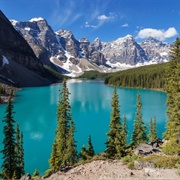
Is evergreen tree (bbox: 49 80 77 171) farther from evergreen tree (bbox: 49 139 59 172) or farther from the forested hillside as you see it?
the forested hillside

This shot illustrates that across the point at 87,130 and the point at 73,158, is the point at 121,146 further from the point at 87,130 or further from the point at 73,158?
the point at 87,130

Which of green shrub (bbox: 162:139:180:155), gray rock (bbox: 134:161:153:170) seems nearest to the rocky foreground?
gray rock (bbox: 134:161:153:170)

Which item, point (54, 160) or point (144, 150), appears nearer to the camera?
point (144, 150)

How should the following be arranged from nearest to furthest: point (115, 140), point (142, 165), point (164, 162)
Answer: point (164, 162), point (142, 165), point (115, 140)

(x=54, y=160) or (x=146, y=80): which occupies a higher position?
(x=146, y=80)

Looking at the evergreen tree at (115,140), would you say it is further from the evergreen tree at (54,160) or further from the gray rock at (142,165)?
the gray rock at (142,165)

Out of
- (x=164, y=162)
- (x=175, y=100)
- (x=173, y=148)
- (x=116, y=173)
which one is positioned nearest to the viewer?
(x=116, y=173)

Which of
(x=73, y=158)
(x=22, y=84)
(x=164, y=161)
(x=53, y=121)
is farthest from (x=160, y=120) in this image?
(x=22, y=84)

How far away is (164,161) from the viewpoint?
17.1 meters

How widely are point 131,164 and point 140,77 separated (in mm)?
170581

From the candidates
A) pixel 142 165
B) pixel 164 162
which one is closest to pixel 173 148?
pixel 164 162

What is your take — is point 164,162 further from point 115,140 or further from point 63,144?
point 63,144

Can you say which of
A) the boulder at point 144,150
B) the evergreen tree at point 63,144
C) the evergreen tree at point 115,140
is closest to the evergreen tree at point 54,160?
the evergreen tree at point 63,144

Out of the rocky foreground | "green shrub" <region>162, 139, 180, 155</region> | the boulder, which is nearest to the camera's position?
the rocky foreground
